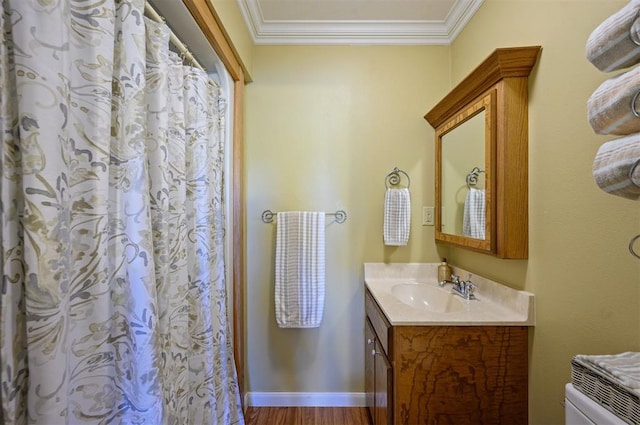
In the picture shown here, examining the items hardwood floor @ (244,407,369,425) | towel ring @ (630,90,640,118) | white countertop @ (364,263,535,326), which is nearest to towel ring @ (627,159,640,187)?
towel ring @ (630,90,640,118)

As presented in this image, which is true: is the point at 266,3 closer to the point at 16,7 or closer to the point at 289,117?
the point at 289,117

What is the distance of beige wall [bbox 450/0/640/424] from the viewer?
761 millimetres

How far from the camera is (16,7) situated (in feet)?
1.56

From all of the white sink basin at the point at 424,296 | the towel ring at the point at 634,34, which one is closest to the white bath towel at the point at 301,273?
the white sink basin at the point at 424,296

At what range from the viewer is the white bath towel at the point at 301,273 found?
160cm

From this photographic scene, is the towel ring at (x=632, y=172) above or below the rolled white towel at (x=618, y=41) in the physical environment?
below

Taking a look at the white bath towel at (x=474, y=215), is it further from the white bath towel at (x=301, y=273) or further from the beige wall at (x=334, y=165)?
the white bath towel at (x=301, y=273)

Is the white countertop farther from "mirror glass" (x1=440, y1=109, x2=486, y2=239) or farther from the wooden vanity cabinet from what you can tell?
"mirror glass" (x1=440, y1=109, x2=486, y2=239)

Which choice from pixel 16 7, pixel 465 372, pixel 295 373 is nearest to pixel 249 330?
pixel 295 373

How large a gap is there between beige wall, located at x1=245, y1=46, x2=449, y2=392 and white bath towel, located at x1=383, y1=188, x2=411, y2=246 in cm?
9

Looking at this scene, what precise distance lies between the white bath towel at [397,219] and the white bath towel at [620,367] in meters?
1.05

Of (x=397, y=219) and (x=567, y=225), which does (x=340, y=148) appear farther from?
(x=567, y=225)

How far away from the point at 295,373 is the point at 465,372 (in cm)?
111

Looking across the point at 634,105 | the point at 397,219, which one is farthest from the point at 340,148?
the point at 634,105
